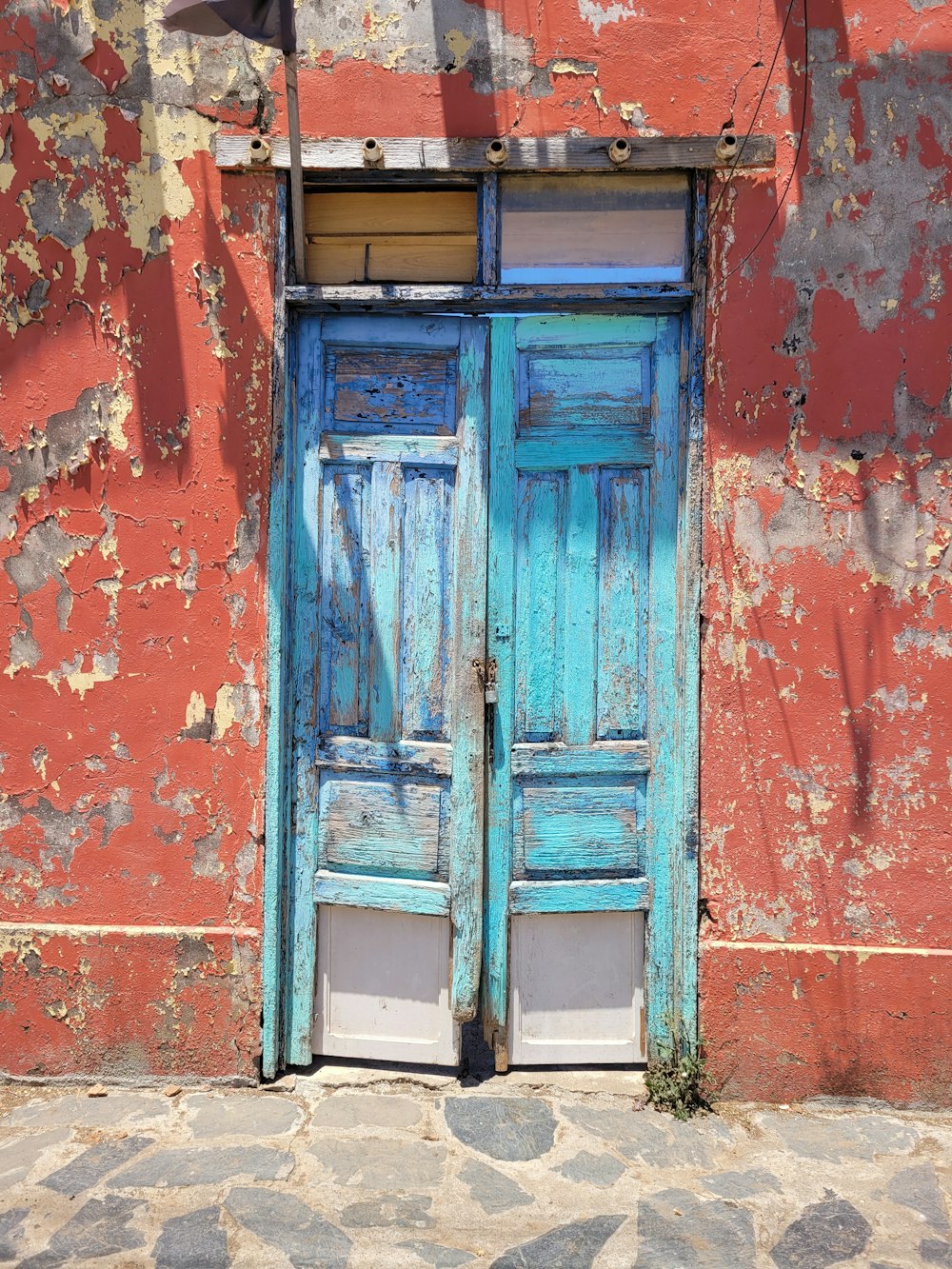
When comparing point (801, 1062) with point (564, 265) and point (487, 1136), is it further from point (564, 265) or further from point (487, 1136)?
point (564, 265)

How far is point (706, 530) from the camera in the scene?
129 inches

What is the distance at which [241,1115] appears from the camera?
3.15 meters

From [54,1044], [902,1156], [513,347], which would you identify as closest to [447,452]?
[513,347]

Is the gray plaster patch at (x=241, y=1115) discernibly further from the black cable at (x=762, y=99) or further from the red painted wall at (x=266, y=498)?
the black cable at (x=762, y=99)

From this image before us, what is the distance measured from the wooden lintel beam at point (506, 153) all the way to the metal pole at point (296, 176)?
0.11 meters

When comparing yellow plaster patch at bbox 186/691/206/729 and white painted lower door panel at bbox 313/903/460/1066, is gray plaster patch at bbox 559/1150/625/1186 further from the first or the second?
yellow plaster patch at bbox 186/691/206/729

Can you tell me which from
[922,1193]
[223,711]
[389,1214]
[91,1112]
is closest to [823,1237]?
[922,1193]

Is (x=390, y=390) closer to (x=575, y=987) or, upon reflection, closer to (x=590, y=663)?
(x=590, y=663)

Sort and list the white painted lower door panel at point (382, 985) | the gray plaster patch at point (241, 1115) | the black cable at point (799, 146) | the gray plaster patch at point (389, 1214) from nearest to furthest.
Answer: the gray plaster patch at point (389, 1214)
the gray plaster patch at point (241, 1115)
the black cable at point (799, 146)
the white painted lower door panel at point (382, 985)

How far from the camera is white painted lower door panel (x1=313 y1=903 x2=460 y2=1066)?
134 inches

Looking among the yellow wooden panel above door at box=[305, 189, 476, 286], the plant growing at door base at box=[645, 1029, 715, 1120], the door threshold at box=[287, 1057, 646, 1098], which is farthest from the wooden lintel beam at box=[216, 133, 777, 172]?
the door threshold at box=[287, 1057, 646, 1098]

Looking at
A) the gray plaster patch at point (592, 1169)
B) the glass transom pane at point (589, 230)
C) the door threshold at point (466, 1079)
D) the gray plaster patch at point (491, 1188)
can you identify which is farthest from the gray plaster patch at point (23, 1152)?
the glass transom pane at point (589, 230)

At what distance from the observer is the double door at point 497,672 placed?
3.33 m

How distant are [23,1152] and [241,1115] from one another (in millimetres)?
646
